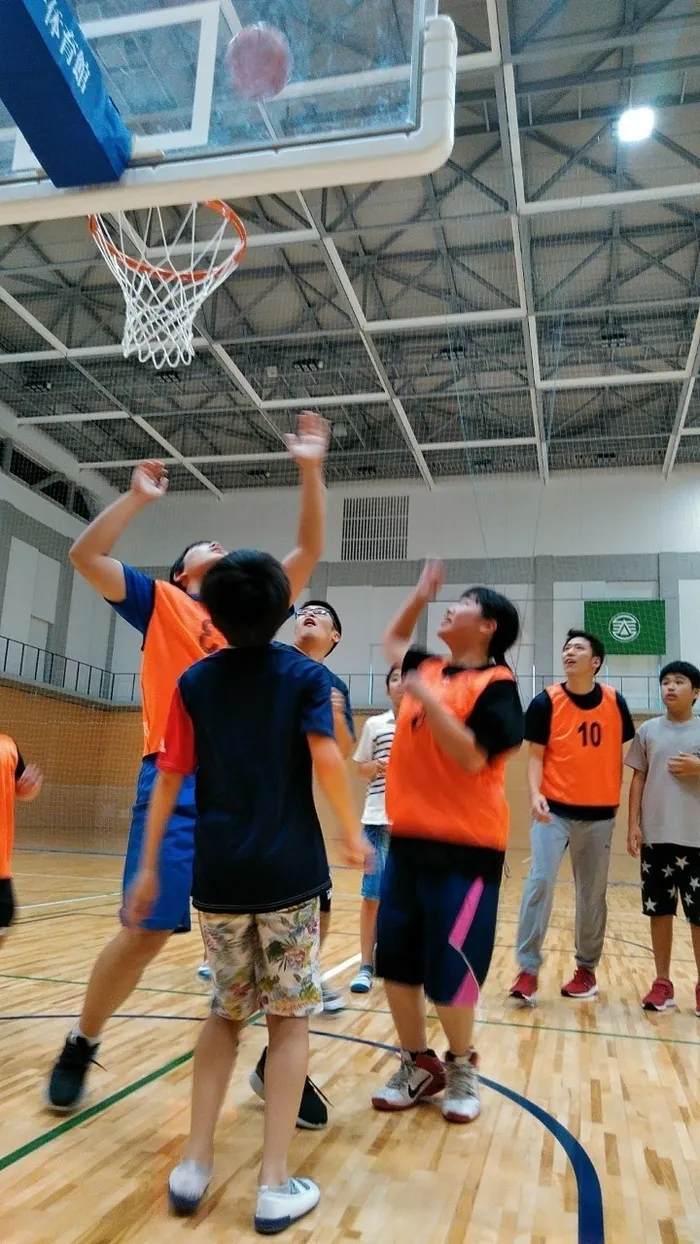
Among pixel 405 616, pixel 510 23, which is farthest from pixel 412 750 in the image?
pixel 510 23

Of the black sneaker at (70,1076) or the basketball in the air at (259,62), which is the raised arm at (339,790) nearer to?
the black sneaker at (70,1076)

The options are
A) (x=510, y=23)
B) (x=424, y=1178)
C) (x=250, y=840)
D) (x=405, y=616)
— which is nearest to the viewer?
(x=250, y=840)

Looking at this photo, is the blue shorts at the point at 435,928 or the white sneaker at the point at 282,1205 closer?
the white sneaker at the point at 282,1205

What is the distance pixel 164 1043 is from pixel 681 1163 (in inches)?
69.2

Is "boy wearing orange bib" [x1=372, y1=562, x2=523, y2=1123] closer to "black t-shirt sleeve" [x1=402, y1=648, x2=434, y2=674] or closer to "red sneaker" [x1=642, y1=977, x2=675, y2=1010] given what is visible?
"black t-shirt sleeve" [x1=402, y1=648, x2=434, y2=674]

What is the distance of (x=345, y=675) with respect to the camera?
18.7m

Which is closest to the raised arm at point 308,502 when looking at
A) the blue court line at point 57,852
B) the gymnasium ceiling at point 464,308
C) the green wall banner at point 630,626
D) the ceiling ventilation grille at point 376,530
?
the gymnasium ceiling at point 464,308

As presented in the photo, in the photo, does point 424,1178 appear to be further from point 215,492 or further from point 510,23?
point 215,492

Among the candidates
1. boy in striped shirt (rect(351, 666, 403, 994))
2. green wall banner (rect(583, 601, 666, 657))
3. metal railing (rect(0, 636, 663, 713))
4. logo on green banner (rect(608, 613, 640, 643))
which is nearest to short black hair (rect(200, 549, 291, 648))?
boy in striped shirt (rect(351, 666, 403, 994))

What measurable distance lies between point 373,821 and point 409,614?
1.97 m

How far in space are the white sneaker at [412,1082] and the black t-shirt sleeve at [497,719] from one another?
96 centimetres

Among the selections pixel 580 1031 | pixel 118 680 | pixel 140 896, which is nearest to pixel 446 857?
pixel 140 896

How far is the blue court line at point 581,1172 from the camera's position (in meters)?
1.87

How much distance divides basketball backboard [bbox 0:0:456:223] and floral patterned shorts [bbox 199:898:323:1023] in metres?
2.44
